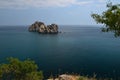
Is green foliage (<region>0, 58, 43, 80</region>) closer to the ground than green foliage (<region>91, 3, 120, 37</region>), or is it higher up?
closer to the ground

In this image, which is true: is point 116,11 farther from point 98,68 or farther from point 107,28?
point 98,68

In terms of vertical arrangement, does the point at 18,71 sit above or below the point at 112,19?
below

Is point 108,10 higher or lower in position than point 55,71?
higher

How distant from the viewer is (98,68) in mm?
70438

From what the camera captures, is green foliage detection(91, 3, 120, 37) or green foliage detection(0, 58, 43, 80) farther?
green foliage detection(0, 58, 43, 80)

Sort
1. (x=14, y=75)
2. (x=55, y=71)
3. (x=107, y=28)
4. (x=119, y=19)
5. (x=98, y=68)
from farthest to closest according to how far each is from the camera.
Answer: (x=98, y=68)
(x=55, y=71)
(x=14, y=75)
(x=107, y=28)
(x=119, y=19)

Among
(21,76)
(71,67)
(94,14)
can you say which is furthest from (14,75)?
(71,67)

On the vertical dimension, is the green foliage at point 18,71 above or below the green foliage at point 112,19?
below

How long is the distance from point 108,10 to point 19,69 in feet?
54.0

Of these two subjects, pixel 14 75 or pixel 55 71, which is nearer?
pixel 14 75

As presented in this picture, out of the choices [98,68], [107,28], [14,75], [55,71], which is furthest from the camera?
[98,68]

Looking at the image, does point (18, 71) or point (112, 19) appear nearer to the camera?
point (112, 19)

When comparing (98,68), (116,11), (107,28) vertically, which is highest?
(116,11)

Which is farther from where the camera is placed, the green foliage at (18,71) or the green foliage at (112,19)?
the green foliage at (18,71)
